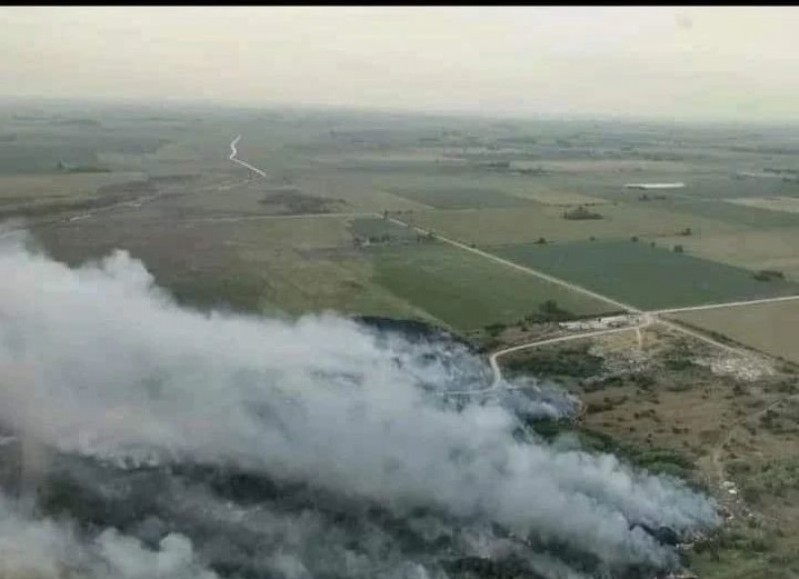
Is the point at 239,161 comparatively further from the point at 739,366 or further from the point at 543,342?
the point at 739,366

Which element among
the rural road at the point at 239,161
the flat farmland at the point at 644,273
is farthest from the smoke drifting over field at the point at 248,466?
the rural road at the point at 239,161

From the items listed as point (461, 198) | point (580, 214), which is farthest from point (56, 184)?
point (580, 214)

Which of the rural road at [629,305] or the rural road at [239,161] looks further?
the rural road at [239,161]

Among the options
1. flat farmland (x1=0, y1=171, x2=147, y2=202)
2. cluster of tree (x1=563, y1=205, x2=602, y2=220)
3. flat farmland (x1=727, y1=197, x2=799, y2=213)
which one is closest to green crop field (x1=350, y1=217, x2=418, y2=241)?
flat farmland (x1=0, y1=171, x2=147, y2=202)

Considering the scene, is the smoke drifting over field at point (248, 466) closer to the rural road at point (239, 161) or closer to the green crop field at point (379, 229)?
the green crop field at point (379, 229)

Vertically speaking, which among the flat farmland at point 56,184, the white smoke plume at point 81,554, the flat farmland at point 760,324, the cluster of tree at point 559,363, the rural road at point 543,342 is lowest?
the white smoke plume at point 81,554

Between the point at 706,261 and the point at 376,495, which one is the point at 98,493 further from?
the point at 706,261

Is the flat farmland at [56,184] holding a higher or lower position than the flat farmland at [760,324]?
higher

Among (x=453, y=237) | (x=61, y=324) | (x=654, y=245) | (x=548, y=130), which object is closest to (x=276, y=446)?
(x=61, y=324)

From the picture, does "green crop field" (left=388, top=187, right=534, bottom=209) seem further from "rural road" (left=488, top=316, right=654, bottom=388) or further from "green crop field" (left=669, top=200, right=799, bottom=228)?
"rural road" (left=488, top=316, right=654, bottom=388)
